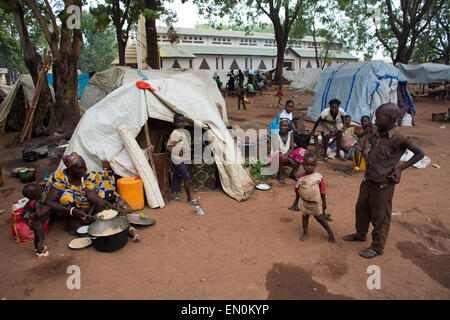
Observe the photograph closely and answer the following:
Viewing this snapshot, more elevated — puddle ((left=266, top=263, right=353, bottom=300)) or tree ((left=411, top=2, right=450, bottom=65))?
tree ((left=411, top=2, right=450, bottom=65))

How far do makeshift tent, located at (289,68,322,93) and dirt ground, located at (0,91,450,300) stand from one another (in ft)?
59.5

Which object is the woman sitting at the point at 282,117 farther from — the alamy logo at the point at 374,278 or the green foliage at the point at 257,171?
the alamy logo at the point at 374,278

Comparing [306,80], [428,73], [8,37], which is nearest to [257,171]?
[428,73]

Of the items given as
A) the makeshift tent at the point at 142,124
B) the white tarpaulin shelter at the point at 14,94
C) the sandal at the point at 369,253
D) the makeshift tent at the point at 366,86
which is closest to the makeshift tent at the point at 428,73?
the makeshift tent at the point at 366,86

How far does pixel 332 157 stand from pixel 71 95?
23.5 feet

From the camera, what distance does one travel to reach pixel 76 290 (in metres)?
2.63

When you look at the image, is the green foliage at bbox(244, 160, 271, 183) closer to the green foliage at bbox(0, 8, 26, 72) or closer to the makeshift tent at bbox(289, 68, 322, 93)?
the green foliage at bbox(0, 8, 26, 72)

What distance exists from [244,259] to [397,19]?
18414mm

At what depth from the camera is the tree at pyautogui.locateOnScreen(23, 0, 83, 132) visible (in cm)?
692

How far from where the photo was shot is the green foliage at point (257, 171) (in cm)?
554

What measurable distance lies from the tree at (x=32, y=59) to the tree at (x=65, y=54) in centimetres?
28

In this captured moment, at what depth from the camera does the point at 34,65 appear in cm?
808

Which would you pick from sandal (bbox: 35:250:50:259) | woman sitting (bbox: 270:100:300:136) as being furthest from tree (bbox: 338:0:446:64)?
sandal (bbox: 35:250:50:259)
